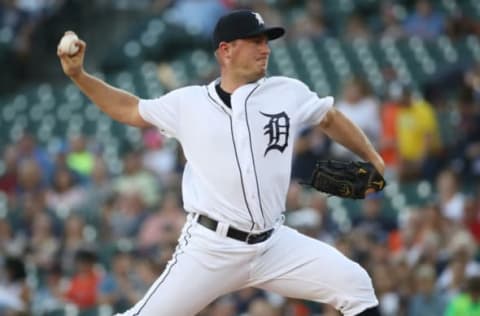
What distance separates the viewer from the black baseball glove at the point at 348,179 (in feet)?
21.6

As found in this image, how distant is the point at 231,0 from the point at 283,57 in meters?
1.92

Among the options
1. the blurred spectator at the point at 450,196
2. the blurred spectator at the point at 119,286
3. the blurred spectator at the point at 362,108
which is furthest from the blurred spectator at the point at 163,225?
the blurred spectator at the point at 450,196

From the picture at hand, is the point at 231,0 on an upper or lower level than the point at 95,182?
upper

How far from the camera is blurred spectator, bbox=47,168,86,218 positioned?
1312cm

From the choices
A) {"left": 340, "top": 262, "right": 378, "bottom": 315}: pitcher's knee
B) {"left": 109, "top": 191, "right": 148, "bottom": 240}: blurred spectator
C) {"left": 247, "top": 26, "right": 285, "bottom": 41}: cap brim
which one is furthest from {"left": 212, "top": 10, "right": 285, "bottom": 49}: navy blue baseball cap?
{"left": 109, "top": 191, "right": 148, "bottom": 240}: blurred spectator

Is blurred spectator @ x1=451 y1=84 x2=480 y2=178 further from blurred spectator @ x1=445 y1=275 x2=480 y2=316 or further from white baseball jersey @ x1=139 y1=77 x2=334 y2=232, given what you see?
white baseball jersey @ x1=139 y1=77 x2=334 y2=232

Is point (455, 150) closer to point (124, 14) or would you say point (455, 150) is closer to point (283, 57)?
point (283, 57)

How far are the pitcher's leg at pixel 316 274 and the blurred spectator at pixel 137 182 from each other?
19.8ft

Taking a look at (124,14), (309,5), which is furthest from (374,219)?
(124,14)

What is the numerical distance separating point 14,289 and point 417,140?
3593 mm

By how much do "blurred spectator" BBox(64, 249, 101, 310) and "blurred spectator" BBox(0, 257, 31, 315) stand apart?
13.8 inches

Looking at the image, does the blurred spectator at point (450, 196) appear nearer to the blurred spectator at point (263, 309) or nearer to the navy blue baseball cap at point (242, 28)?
the blurred spectator at point (263, 309)

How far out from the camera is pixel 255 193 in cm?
638

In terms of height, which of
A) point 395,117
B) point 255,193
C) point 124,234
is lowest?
point 124,234
